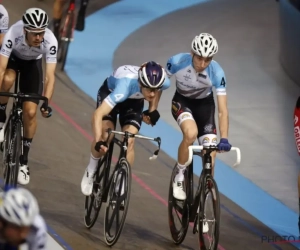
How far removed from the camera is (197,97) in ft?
23.4

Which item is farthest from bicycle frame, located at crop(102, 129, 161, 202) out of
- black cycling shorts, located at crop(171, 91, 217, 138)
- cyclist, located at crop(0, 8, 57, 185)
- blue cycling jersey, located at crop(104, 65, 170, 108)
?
cyclist, located at crop(0, 8, 57, 185)

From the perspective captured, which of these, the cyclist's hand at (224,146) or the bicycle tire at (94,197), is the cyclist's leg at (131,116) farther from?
the cyclist's hand at (224,146)

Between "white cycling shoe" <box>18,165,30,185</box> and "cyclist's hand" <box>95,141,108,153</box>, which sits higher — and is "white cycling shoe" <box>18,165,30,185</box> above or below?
below

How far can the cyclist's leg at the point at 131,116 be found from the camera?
6.96 metres

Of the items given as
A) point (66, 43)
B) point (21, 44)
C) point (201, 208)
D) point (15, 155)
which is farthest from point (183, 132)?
point (66, 43)

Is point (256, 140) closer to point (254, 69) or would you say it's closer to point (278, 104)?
point (278, 104)

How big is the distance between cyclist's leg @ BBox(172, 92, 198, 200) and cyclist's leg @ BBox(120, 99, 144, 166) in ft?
0.99

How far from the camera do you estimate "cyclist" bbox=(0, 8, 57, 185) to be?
23.3ft

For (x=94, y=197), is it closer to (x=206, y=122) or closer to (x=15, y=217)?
(x=206, y=122)

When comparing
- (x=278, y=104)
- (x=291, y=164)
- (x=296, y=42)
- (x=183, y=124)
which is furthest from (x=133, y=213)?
(x=296, y=42)

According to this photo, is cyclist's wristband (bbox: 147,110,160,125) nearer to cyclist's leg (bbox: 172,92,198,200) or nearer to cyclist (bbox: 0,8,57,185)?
cyclist's leg (bbox: 172,92,198,200)

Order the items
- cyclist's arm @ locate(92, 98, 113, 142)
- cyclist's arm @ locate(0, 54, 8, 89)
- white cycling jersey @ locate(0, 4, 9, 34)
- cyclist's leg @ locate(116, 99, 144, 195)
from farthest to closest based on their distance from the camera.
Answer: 1. white cycling jersey @ locate(0, 4, 9, 34)
2. cyclist's arm @ locate(0, 54, 8, 89)
3. cyclist's leg @ locate(116, 99, 144, 195)
4. cyclist's arm @ locate(92, 98, 113, 142)

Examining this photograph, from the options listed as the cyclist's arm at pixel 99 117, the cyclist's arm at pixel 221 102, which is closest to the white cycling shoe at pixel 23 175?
the cyclist's arm at pixel 99 117

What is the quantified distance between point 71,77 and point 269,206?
444 cm
